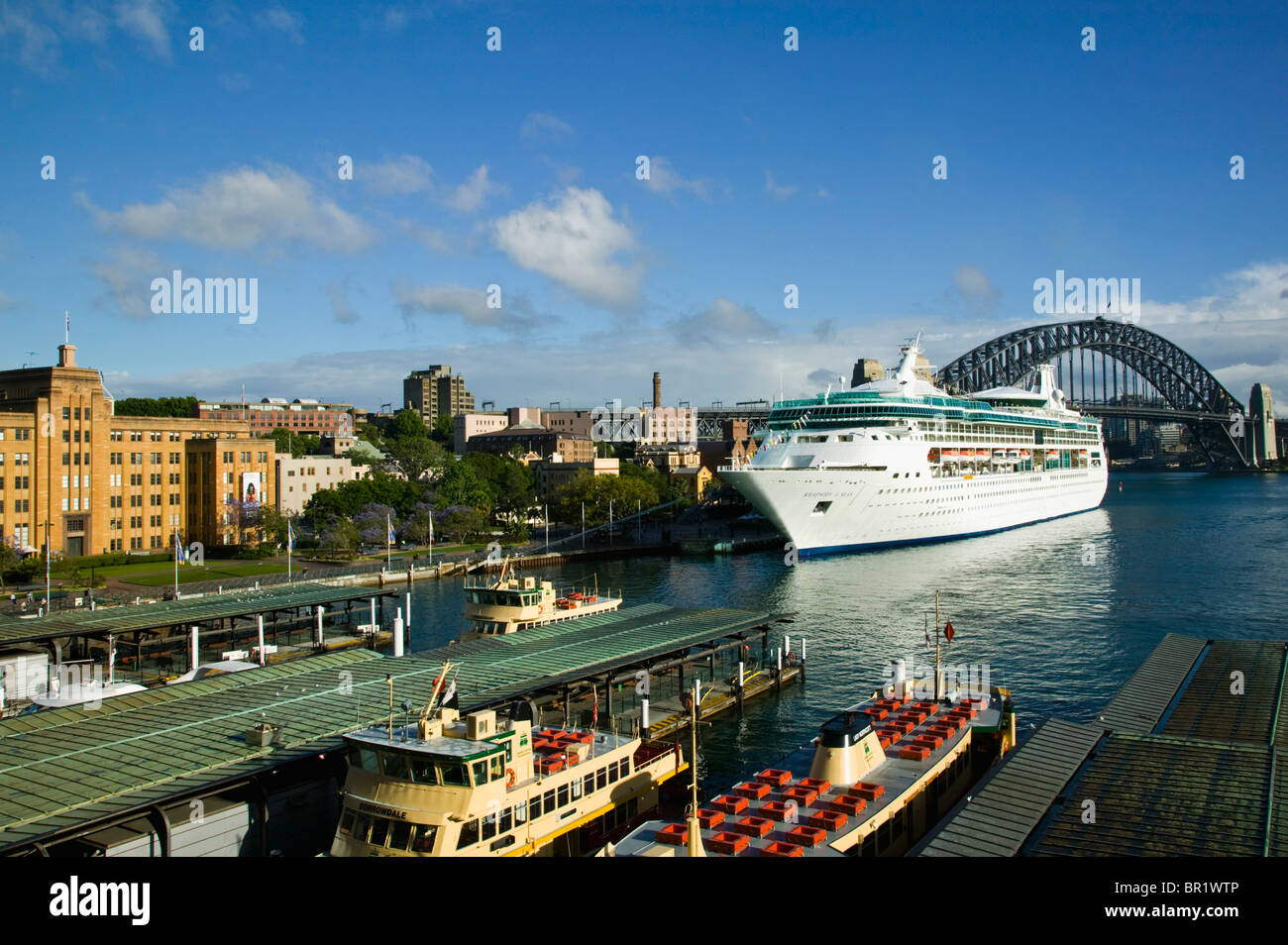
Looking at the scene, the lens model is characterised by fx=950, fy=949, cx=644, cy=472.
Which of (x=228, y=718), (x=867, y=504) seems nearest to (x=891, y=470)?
(x=867, y=504)

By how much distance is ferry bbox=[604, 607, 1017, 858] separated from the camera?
58.6 ft

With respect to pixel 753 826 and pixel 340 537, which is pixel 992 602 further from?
pixel 340 537

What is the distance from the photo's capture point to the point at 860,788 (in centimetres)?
2042

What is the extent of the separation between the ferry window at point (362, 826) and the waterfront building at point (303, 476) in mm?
84629

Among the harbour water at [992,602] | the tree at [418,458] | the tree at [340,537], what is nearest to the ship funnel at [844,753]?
the harbour water at [992,602]

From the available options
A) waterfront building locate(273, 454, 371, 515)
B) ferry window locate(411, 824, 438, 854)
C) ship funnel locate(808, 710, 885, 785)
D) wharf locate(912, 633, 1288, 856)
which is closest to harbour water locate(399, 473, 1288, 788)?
ship funnel locate(808, 710, 885, 785)

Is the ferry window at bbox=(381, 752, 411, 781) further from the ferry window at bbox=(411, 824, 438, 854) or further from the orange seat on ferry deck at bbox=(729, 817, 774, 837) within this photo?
the orange seat on ferry deck at bbox=(729, 817, 774, 837)

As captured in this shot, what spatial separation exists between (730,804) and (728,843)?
1.86 meters

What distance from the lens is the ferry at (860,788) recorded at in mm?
17875

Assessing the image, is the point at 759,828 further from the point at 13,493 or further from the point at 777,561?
the point at 13,493

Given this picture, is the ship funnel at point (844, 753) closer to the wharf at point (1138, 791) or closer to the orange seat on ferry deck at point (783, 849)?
the wharf at point (1138, 791)
